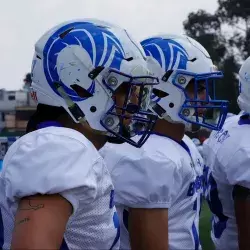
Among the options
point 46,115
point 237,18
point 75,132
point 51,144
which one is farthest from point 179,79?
point 237,18

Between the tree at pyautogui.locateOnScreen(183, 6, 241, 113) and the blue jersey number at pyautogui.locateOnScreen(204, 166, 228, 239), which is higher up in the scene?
the blue jersey number at pyautogui.locateOnScreen(204, 166, 228, 239)

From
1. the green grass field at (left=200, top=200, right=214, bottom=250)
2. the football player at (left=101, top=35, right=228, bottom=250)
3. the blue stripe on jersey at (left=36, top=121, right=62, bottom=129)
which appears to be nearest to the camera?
the blue stripe on jersey at (left=36, top=121, right=62, bottom=129)

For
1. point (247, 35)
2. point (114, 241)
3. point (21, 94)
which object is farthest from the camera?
point (247, 35)

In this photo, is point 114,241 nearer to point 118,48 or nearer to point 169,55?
point 118,48

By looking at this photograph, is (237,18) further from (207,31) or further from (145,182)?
A: (145,182)

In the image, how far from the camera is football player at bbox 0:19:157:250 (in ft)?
5.61

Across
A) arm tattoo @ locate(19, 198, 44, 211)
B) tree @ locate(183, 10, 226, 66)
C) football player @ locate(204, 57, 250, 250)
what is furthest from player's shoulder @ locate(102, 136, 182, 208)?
tree @ locate(183, 10, 226, 66)

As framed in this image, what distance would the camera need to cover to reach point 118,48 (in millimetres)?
2205

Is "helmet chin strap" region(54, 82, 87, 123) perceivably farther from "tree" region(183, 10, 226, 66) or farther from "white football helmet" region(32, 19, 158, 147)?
"tree" region(183, 10, 226, 66)

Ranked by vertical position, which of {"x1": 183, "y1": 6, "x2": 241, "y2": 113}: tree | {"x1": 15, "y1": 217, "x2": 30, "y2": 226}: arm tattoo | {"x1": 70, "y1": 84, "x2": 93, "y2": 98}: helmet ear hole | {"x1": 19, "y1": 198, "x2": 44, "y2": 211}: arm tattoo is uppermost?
{"x1": 70, "y1": 84, "x2": 93, "y2": 98}: helmet ear hole

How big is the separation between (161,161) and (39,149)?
1.01 m

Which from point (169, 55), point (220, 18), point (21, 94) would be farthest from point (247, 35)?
point (169, 55)

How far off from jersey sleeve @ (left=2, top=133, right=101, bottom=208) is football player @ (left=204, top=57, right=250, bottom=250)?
1.32m

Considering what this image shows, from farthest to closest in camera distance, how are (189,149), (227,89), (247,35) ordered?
1. (247,35)
2. (227,89)
3. (189,149)
